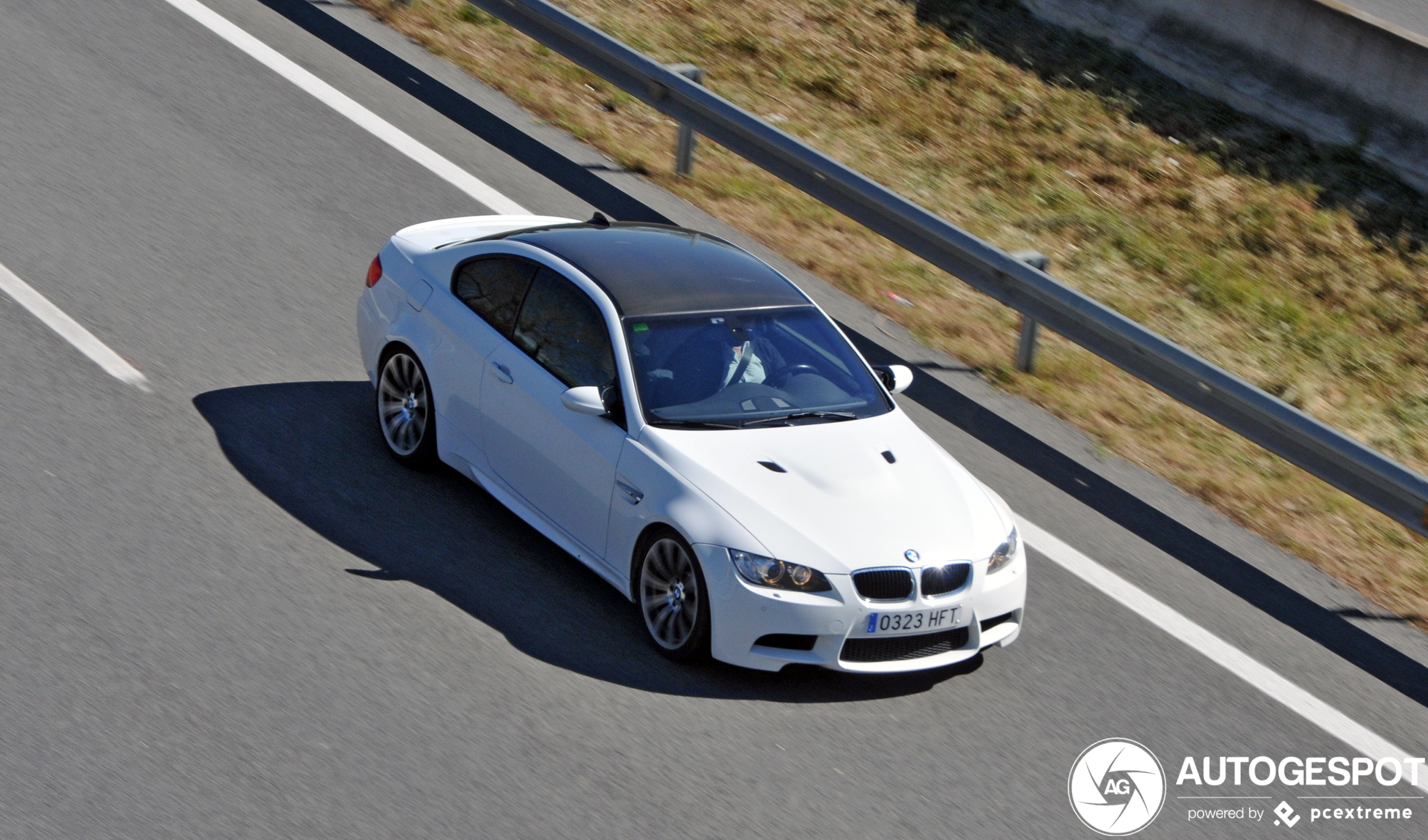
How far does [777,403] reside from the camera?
7426 mm

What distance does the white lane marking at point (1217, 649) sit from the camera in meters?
7.13

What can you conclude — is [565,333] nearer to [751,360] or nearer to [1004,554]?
[751,360]

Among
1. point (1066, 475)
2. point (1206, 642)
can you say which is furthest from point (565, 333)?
point (1206, 642)

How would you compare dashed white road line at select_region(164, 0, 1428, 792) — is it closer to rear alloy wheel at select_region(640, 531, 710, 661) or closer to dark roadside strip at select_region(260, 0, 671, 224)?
dark roadside strip at select_region(260, 0, 671, 224)

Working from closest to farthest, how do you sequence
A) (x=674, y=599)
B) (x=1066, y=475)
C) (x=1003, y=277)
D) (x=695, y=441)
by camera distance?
(x=674, y=599), (x=695, y=441), (x=1066, y=475), (x=1003, y=277)

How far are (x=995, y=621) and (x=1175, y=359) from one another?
9.65 ft

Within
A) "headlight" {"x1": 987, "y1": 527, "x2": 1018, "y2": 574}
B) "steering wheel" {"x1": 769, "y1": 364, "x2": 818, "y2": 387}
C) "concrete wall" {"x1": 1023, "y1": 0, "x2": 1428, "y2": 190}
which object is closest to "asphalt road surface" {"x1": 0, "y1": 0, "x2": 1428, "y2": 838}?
"headlight" {"x1": 987, "y1": 527, "x2": 1018, "y2": 574}

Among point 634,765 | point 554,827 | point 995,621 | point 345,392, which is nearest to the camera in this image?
point 554,827

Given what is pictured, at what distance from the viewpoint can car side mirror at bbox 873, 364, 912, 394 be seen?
792 cm

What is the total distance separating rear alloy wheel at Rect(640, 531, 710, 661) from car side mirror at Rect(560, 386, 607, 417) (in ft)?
2.19

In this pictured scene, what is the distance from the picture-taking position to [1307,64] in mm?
14859

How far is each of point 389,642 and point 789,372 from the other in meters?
2.31

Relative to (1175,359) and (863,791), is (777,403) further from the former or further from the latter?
(1175,359)

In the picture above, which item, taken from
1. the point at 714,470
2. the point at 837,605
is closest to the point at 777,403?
the point at 714,470
